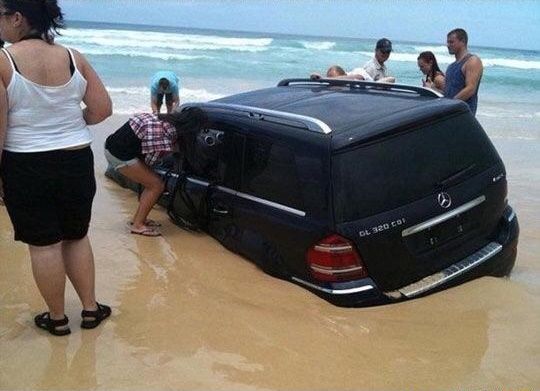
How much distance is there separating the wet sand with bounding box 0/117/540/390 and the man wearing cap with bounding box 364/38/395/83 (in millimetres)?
3794

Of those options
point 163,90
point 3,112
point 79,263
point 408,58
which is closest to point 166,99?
point 163,90

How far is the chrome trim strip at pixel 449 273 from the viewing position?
149 inches

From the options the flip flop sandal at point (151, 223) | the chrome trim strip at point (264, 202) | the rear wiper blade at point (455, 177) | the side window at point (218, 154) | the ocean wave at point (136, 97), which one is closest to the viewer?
the chrome trim strip at point (264, 202)

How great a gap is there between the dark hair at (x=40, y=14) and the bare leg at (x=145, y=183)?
206 cm

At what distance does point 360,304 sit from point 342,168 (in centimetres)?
85

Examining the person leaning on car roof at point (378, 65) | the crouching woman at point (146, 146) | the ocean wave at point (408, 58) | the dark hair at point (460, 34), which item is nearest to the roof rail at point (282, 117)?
the crouching woman at point (146, 146)

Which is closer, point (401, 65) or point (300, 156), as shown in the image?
point (300, 156)

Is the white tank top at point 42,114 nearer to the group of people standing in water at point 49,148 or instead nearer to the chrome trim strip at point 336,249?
the group of people standing in water at point 49,148

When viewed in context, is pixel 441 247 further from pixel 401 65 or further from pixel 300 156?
pixel 401 65

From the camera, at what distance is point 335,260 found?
3592 mm

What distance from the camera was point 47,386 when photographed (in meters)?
3.01

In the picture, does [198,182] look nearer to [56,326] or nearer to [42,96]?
[56,326]

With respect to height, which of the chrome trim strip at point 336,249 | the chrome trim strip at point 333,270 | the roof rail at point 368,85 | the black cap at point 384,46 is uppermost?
the black cap at point 384,46

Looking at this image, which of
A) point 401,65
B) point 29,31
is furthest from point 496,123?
point 401,65
